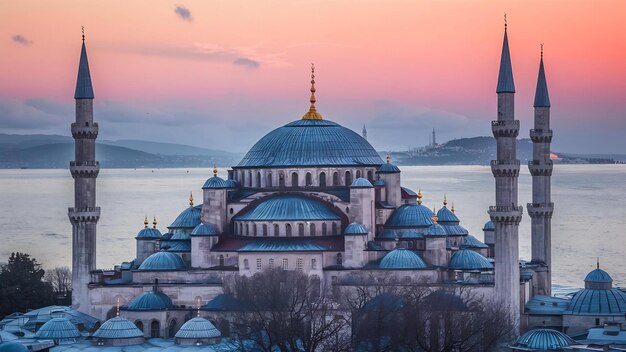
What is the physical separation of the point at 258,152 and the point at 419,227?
7912 millimetres

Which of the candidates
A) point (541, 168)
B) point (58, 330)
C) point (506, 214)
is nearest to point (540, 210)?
point (541, 168)

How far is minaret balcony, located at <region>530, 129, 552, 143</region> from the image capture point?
215ft

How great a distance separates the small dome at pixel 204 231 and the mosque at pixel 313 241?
0.17 ft

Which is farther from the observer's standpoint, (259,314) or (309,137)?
(309,137)

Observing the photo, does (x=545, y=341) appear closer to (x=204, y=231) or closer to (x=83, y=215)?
(x=204, y=231)

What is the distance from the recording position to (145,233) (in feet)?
206

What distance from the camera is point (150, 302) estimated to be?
55.6 metres

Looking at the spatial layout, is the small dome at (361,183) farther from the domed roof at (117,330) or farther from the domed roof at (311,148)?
the domed roof at (117,330)

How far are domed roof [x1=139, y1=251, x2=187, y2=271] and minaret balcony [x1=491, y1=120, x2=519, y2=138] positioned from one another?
41.6 ft

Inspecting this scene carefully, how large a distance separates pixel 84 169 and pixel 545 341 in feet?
69.5

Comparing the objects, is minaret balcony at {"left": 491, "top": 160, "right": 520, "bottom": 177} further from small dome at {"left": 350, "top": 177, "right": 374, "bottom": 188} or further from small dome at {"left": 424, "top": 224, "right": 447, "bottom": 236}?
small dome at {"left": 350, "top": 177, "right": 374, "bottom": 188}

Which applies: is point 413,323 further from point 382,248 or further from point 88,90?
point 88,90

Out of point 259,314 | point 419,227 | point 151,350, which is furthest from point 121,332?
point 419,227

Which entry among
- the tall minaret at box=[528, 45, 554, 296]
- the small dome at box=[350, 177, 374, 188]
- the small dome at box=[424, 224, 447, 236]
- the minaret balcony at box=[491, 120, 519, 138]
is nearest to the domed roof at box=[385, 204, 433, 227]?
the small dome at box=[424, 224, 447, 236]
